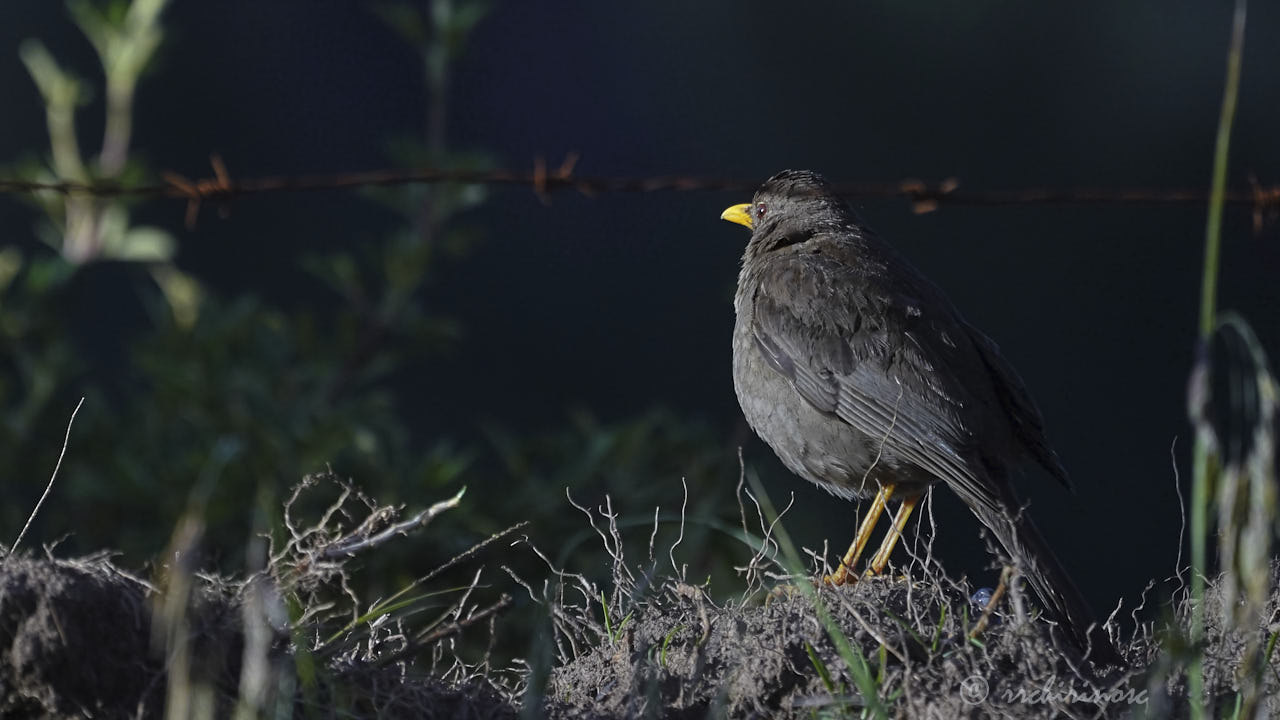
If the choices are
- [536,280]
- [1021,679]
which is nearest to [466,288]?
[536,280]

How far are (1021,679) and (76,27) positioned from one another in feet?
21.5

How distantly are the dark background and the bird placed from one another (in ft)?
8.48

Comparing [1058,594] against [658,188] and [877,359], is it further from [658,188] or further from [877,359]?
[658,188]

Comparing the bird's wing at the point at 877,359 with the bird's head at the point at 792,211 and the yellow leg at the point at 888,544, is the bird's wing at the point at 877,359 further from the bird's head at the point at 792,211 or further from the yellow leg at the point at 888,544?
the bird's head at the point at 792,211

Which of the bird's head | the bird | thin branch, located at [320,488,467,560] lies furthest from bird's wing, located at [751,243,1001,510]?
thin branch, located at [320,488,467,560]

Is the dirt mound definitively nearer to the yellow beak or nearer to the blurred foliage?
the blurred foliage

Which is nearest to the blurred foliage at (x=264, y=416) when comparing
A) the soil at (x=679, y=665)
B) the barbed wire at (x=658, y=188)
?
the soil at (x=679, y=665)

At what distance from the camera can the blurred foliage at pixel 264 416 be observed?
559 cm

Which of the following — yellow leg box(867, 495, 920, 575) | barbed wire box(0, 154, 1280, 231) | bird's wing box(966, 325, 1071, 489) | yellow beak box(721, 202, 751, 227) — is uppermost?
barbed wire box(0, 154, 1280, 231)

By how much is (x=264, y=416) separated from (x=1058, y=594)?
3.20 meters

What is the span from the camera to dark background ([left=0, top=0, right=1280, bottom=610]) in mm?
7613

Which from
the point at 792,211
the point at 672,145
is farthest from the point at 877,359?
the point at 672,145

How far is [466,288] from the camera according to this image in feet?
25.5

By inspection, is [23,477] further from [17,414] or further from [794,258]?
[794,258]
